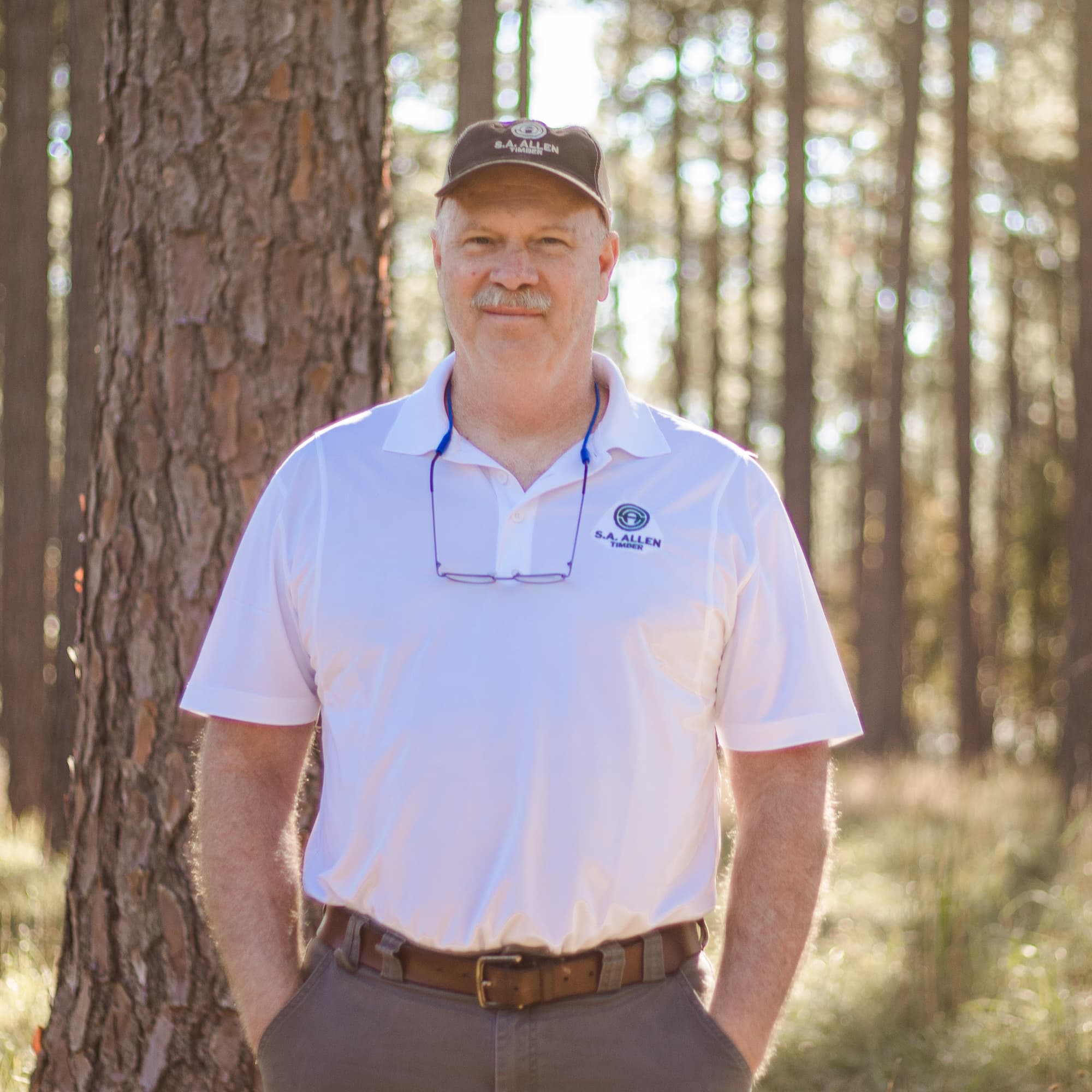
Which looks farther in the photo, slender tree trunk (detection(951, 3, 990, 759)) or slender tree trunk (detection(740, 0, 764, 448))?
slender tree trunk (detection(740, 0, 764, 448))

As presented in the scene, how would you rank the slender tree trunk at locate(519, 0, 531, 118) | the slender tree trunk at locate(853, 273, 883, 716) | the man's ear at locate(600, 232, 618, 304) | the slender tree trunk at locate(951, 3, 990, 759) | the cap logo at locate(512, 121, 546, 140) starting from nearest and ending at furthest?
the cap logo at locate(512, 121, 546, 140) < the man's ear at locate(600, 232, 618, 304) < the slender tree trunk at locate(519, 0, 531, 118) < the slender tree trunk at locate(951, 3, 990, 759) < the slender tree trunk at locate(853, 273, 883, 716)

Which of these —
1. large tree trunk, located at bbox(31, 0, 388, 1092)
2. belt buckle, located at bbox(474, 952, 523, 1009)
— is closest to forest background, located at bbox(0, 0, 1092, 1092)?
large tree trunk, located at bbox(31, 0, 388, 1092)

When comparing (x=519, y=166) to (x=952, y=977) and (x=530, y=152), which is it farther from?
(x=952, y=977)

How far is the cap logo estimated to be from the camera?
8.29ft

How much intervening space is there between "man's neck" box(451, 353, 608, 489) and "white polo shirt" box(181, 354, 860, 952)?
2.4 inches

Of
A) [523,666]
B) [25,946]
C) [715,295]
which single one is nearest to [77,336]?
[25,946]

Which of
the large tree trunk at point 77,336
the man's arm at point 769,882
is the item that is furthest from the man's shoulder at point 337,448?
the large tree trunk at point 77,336

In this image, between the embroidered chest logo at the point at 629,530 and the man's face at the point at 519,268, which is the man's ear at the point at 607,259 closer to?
the man's face at the point at 519,268

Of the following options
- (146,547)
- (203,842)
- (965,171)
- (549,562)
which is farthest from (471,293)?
(965,171)

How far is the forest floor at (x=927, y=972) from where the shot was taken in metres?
5.07

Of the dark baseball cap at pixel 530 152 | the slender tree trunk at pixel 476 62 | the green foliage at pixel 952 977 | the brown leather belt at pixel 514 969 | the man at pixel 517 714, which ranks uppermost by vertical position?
the slender tree trunk at pixel 476 62

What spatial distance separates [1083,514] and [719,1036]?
1024 centimetres

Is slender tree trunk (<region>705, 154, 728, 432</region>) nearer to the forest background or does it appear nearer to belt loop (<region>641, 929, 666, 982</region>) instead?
the forest background

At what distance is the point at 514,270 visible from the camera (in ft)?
8.17
